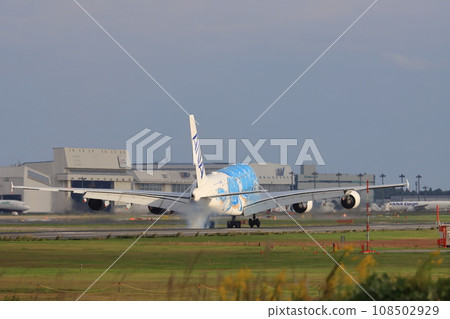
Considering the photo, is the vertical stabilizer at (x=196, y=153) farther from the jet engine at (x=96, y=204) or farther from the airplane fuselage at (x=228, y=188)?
the jet engine at (x=96, y=204)

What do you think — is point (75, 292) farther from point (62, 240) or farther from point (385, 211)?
point (385, 211)

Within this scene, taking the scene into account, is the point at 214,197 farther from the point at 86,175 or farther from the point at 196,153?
the point at 86,175

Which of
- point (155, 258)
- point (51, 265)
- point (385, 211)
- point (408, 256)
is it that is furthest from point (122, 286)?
point (385, 211)

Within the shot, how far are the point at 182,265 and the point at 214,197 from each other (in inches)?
1279

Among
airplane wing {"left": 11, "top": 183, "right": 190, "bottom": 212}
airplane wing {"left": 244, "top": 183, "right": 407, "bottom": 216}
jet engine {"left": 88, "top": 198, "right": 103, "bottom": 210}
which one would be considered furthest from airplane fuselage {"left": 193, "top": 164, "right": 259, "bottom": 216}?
jet engine {"left": 88, "top": 198, "right": 103, "bottom": 210}

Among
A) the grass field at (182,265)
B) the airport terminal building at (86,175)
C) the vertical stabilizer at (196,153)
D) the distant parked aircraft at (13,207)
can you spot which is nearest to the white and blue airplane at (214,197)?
the vertical stabilizer at (196,153)

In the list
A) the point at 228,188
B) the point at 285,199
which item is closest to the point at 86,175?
the point at 285,199

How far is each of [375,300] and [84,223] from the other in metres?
91.4

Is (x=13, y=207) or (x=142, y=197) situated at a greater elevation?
(x=13, y=207)

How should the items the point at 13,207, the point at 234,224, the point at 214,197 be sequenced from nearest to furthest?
the point at 214,197 → the point at 234,224 → the point at 13,207

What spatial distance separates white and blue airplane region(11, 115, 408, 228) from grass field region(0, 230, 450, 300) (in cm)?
603

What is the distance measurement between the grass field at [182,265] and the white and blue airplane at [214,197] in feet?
19.8

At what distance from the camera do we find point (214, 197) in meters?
77.8
